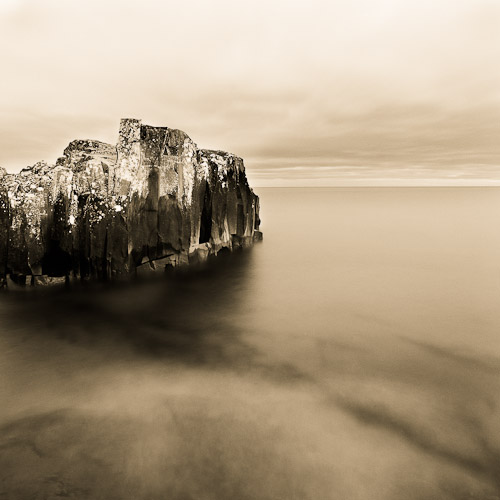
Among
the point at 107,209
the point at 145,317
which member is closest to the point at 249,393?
the point at 145,317

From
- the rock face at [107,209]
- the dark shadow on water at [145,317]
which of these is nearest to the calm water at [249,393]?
the dark shadow on water at [145,317]

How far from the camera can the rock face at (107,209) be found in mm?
15984

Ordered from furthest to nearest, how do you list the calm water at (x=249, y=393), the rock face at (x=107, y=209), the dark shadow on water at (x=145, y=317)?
the rock face at (x=107, y=209)
the dark shadow on water at (x=145, y=317)
the calm water at (x=249, y=393)

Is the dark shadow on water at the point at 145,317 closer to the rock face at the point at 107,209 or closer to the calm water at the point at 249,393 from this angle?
the calm water at the point at 249,393

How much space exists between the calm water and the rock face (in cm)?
205

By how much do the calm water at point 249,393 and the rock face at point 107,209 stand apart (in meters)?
2.05

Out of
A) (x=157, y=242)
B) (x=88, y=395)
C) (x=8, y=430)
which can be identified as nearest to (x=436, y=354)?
Result: (x=88, y=395)

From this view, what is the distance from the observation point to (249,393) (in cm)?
884

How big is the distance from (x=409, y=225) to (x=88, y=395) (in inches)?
1945

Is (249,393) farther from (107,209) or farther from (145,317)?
(107,209)

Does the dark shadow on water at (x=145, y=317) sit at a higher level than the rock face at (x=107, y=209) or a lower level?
lower

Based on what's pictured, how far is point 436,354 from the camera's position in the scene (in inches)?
439

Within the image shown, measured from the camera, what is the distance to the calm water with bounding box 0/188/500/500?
6133 millimetres

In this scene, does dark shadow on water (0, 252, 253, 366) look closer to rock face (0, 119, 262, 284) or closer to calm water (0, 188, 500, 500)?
calm water (0, 188, 500, 500)
